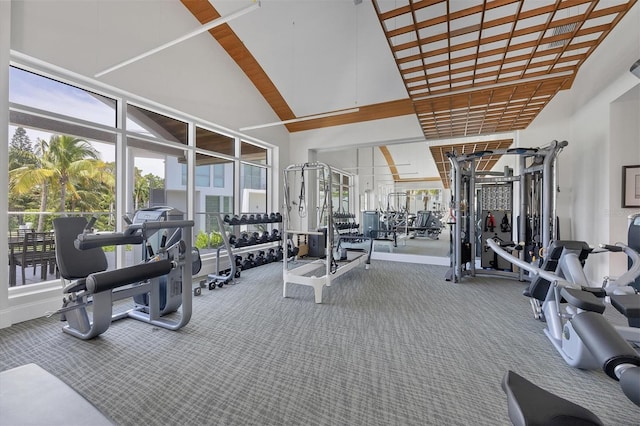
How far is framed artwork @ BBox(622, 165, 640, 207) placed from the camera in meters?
3.69

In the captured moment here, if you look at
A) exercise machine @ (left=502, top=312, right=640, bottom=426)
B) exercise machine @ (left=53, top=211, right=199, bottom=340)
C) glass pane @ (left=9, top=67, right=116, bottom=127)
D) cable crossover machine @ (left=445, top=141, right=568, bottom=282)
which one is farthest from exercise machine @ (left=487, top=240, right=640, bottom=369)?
glass pane @ (left=9, top=67, right=116, bottom=127)

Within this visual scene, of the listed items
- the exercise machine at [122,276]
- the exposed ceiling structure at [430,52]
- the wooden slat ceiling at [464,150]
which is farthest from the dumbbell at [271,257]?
the wooden slat ceiling at [464,150]

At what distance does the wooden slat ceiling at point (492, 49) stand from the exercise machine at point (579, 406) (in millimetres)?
3284

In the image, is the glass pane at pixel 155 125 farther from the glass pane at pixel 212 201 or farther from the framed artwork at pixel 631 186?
the framed artwork at pixel 631 186

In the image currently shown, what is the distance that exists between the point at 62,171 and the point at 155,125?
1494 mm

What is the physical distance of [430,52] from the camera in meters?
3.80

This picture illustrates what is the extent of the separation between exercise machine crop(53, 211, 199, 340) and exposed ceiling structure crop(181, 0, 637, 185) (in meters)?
3.31

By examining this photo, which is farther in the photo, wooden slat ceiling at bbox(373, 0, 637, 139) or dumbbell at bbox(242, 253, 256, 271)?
dumbbell at bbox(242, 253, 256, 271)

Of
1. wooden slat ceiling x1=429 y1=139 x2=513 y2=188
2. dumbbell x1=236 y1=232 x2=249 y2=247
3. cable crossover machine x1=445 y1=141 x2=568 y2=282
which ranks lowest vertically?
dumbbell x1=236 y1=232 x2=249 y2=247

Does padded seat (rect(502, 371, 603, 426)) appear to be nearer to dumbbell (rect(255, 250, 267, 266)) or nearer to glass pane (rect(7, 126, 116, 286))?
glass pane (rect(7, 126, 116, 286))

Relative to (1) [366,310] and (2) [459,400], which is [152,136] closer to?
(1) [366,310]

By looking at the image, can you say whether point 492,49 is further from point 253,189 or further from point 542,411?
point 253,189

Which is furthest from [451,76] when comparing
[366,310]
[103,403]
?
[103,403]

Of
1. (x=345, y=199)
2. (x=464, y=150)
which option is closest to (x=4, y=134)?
(x=345, y=199)
